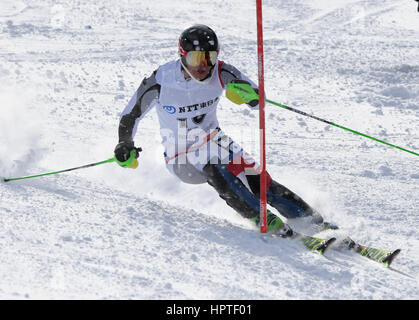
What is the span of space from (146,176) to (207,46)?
1.97 metres

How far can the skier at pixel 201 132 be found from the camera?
4242 millimetres

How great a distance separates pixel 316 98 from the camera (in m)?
8.22

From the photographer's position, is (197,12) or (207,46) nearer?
(207,46)

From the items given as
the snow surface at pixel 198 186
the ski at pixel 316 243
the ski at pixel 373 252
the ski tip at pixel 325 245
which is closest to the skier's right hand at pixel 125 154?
the snow surface at pixel 198 186

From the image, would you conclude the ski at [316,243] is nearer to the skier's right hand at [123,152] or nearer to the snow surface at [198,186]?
the snow surface at [198,186]

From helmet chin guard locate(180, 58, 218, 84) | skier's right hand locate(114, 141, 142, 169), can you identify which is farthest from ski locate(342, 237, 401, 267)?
skier's right hand locate(114, 141, 142, 169)

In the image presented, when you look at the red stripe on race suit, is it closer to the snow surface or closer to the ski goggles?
the snow surface

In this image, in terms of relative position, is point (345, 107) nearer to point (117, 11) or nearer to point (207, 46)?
point (207, 46)

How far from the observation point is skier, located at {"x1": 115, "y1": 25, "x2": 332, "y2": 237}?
13.9 ft

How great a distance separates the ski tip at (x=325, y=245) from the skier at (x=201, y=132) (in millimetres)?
408

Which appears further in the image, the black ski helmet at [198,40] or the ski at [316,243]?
the black ski helmet at [198,40]

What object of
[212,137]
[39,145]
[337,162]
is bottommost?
[337,162]
